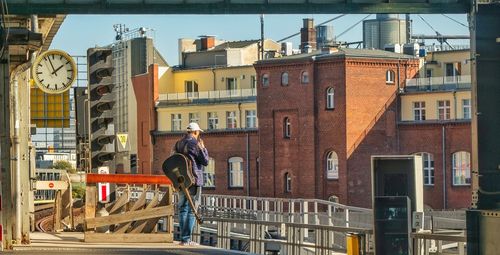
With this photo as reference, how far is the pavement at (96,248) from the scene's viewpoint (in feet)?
82.0

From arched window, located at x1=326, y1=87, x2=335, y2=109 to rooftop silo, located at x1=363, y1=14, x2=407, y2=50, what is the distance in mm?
13140

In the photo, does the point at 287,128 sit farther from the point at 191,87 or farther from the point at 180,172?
the point at 180,172

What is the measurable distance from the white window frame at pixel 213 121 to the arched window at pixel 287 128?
25.0 ft

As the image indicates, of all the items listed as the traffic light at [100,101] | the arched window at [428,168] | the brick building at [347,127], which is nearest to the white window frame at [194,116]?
the brick building at [347,127]

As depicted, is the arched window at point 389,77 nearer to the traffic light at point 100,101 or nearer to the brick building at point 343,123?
the brick building at point 343,123

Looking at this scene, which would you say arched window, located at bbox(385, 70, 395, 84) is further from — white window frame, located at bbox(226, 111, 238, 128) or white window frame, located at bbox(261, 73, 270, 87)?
white window frame, located at bbox(226, 111, 238, 128)

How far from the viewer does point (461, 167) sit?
352 ft

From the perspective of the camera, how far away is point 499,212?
77.3ft

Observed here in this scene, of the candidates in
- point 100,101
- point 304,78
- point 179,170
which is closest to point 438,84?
point 304,78

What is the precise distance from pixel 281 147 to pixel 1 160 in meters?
87.9

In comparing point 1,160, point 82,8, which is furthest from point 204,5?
point 1,160

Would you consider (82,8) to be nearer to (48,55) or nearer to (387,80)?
(48,55)

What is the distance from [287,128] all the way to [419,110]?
9.28 metres

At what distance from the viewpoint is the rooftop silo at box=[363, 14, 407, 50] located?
125625 mm
